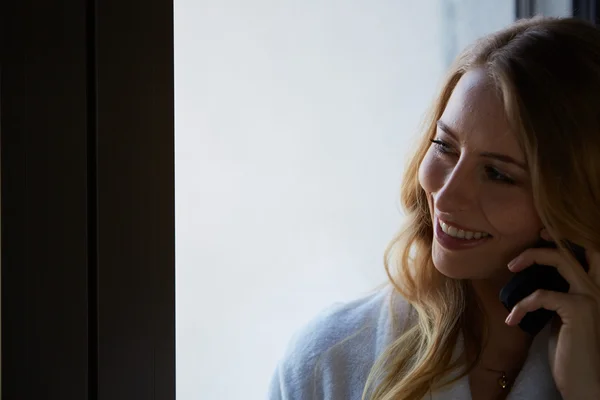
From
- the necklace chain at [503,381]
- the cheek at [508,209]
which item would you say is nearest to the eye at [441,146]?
the cheek at [508,209]

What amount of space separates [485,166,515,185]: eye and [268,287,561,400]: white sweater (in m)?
0.30

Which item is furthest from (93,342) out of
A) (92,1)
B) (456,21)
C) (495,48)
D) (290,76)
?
(456,21)

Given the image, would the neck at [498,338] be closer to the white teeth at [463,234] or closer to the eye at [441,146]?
the white teeth at [463,234]

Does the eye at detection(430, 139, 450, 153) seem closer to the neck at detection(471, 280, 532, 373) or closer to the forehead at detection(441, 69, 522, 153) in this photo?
the forehead at detection(441, 69, 522, 153)

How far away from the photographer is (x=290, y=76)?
4.55 feet

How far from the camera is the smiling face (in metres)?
1.14

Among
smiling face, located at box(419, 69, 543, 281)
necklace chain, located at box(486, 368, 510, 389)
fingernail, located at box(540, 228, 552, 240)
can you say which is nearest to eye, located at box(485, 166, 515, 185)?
smiling face, located at box(419, 69, 543, 281)

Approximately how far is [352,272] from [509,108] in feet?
1.89

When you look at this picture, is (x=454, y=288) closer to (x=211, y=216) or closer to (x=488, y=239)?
(x=488, y=239)

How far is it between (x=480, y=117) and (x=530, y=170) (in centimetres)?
12

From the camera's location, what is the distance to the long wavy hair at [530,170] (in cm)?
112

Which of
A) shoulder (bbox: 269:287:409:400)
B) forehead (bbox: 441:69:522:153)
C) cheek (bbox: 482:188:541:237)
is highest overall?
forehead (bbox: 441:69:522:153)

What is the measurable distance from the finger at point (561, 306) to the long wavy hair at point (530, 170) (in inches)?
3.7

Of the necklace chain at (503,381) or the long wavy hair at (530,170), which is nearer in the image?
the long wavy hair at (530,170)
